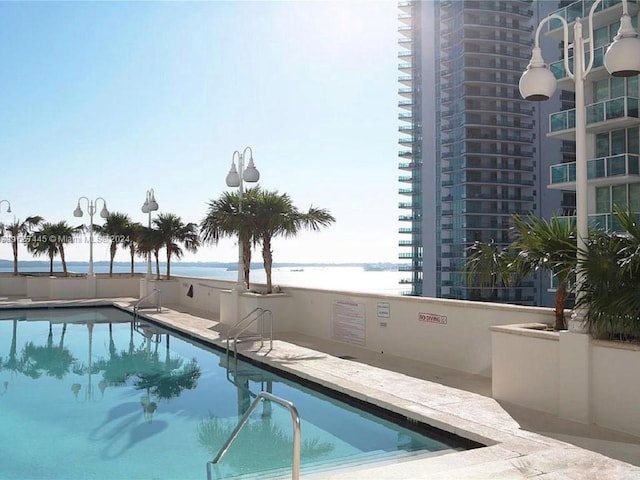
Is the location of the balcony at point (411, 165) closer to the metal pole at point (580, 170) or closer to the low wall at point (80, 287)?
the low wall at point (80, 287)

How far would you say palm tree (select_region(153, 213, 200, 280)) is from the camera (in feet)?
75.0

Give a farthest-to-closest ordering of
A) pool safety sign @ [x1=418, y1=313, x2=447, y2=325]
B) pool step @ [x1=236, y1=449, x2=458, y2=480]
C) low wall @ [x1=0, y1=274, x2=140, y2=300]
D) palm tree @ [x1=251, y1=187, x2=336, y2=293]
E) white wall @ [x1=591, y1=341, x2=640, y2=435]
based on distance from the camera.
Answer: low wall @ [x1=0, y1=274, x2=140, y2=300] → palm tree @ [x1=251, y1=187, x2=336, y2=293] → pool safety sign @ [x1=418, y1=313, x2=447, y2=325] → white wall @ [x1=591, y1=341, x2=640, y2=435] → pool step @ [x1=236, y1=449, x2=458, y2=480]

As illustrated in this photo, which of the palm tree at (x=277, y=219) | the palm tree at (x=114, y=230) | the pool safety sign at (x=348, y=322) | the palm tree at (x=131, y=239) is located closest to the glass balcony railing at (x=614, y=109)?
the palm tree at (x=277, y=219)

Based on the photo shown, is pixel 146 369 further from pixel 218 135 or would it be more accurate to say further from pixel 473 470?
pixel 218 135

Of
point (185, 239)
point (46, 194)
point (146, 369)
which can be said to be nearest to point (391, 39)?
point (46, 194)

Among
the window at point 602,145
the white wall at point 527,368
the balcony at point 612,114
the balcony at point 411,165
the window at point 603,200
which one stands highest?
the balcony at point 411,165

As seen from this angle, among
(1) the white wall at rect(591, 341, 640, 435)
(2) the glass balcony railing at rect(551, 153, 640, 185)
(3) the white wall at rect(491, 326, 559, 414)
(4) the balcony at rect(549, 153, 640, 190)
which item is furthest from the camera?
(2) the glass balcony railing at rect(551, 153, 640, 185)

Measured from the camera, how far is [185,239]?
23.1m

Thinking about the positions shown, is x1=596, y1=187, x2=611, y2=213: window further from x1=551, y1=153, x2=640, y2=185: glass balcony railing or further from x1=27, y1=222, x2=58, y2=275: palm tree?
x1=27, y1=222, x2=58, y2=275: palm tree

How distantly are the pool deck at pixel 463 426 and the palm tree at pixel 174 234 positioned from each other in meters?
12.6

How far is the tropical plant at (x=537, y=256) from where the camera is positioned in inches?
273

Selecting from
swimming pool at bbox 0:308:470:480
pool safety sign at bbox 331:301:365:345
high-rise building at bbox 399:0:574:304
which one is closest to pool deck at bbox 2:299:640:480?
swimming pool at bbox 0:308:470:480

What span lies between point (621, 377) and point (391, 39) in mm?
78459

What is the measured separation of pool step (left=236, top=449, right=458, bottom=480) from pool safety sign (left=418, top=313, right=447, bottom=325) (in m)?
3.91
